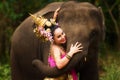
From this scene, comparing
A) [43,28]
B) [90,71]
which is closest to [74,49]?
[43,28]

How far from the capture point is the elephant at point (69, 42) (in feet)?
14.9

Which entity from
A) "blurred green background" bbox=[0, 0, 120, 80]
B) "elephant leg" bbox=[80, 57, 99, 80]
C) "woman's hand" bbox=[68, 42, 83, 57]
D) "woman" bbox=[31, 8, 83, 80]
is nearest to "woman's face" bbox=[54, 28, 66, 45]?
"woman" bbox=[31, 8, 83, 80]

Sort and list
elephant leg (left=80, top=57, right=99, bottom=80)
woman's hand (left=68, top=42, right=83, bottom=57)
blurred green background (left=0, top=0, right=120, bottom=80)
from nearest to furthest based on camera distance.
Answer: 1. woman's hand (left=68, top=42, right=83, bottom=57)
2. elephant leg (left=80, top=57, right=99, bottom=80)
3. blurred green background (left=0, top=0, right=120, bottom=80)

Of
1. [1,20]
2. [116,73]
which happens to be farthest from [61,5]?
[1,20]

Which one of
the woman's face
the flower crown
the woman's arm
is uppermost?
the flower crown

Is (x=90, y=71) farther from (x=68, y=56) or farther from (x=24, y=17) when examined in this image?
(x=24, y=17)

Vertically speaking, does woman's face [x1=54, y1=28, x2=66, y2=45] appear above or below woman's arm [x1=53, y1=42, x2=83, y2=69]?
above

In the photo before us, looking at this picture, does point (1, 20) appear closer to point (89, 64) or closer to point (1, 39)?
point (1, 39)

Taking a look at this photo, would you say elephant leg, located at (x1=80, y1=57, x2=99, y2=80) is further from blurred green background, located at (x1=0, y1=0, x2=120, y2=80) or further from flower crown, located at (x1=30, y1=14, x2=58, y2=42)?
blurred green background, located at (x1=0, y1=0, x2=120, y2=80)

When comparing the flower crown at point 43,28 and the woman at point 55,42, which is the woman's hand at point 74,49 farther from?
the flower crown at point 43,28

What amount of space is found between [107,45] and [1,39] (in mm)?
1963

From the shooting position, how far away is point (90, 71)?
5180mm

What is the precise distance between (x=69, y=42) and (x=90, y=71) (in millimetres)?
754

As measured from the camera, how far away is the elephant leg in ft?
16.6
